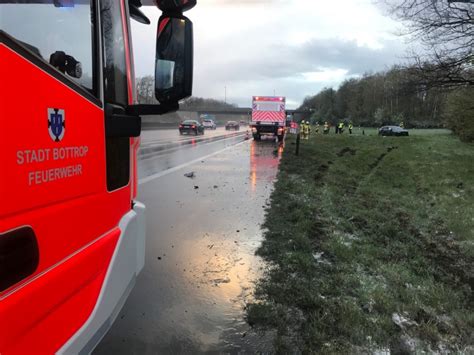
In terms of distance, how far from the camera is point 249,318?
3564 mm

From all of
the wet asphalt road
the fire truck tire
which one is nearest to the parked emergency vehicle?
the wet asphalt road

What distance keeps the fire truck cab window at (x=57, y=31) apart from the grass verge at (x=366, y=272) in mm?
2474

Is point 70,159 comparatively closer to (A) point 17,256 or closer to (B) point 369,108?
(A) point 17,256

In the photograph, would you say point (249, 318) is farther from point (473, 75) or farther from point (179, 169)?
point (473, 75)

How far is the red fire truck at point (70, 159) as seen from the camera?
4.50 ft

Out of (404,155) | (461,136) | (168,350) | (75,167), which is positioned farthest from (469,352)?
(461,136)

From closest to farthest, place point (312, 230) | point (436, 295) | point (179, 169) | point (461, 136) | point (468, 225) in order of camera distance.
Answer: point (436, 295) < point (312, 230) < point (468, 225) < point (179, 169) < point (461, 136)

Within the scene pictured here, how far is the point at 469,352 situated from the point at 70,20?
11.6 feet

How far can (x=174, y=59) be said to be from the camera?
234cm

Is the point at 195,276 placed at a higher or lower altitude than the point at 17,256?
lower

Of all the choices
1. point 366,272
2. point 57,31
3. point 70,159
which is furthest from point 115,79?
point 366,272

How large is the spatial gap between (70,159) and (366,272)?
3830mm

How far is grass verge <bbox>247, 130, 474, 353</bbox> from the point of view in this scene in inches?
130

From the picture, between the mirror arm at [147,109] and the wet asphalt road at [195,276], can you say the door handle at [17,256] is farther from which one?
the wet asphalt road at [195,276]
